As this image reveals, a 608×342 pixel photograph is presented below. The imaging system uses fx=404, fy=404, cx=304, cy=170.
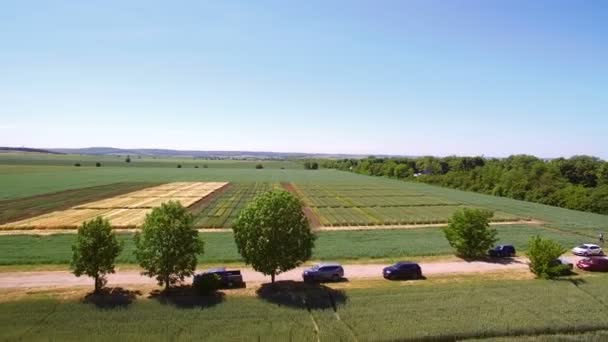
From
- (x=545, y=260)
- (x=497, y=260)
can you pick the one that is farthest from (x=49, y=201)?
(x=545, y=260)

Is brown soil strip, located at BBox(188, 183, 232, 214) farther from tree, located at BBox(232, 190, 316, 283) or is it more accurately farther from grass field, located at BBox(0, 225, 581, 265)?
tree, located at BBox(232, 190, 316, 283)

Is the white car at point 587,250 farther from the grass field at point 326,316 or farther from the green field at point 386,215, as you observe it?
the grass field at point 326,316

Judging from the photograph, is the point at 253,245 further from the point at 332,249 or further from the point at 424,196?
the point at 424,196

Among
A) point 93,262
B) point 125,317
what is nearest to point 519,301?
point 125,317

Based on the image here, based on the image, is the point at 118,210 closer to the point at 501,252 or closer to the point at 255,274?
the point at 255,274

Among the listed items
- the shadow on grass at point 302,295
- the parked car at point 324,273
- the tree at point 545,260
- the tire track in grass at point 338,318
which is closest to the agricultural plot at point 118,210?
the shadow on grass at point 302,295

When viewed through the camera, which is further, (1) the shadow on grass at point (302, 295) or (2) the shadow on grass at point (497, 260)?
(2) the shadow on grass at point (497, 260)

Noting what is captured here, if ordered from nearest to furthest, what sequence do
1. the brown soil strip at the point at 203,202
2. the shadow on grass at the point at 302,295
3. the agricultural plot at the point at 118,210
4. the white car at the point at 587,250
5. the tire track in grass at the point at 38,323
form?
the tire track in grass at the point at 38,323, the shadow on grass at the point at 302,295, the white car at the point at 587,250, the agricultural plot at the point at 118,210, the brown soil strip at the point at 203,202
